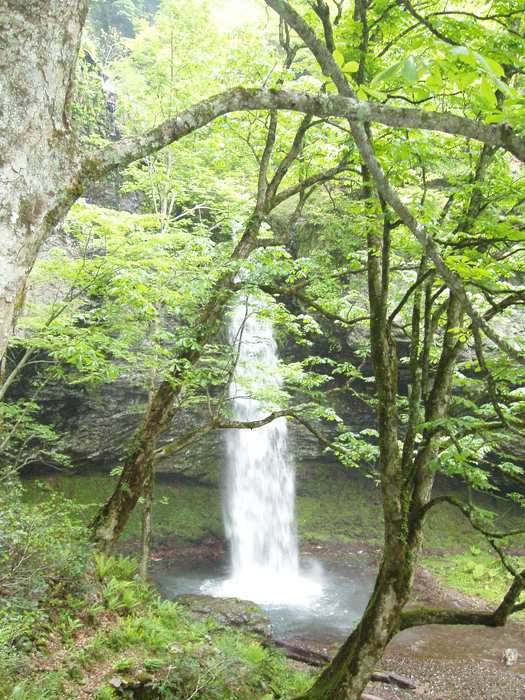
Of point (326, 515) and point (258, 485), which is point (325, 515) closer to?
point (326, 515)

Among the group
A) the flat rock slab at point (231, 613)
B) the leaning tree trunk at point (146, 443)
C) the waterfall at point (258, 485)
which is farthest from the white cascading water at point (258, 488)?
the leaning tree trunk at point (146, 443)

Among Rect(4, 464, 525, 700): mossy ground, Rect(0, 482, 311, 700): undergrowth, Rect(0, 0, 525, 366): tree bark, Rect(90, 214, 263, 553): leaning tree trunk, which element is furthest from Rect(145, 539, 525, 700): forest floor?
Rect(0, 0, 525, 366): tree bark

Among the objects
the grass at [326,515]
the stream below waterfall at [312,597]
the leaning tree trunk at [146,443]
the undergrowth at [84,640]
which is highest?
the leaning tree trunk at [146,443]

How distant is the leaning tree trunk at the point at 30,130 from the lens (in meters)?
1.20

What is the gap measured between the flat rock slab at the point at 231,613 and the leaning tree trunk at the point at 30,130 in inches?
361

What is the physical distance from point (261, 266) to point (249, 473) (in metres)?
10.4

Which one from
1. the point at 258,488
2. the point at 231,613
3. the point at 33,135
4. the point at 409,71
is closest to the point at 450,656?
the point at 231,613

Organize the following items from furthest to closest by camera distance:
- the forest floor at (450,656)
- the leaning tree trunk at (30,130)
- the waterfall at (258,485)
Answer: the waterfall at (258,485) < the forest floor at (450,656) < the leaning tree trunk at (30,130)

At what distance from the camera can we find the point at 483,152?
12.7 feet

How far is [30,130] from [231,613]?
9.95m

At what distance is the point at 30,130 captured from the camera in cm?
125

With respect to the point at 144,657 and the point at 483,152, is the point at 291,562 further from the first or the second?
the point at 483,152

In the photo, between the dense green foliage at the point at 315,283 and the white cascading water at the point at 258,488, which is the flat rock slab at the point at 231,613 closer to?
the dense green foliage at the point at 315,283

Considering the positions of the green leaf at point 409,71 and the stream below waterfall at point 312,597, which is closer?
the green leaf at point 409,71
